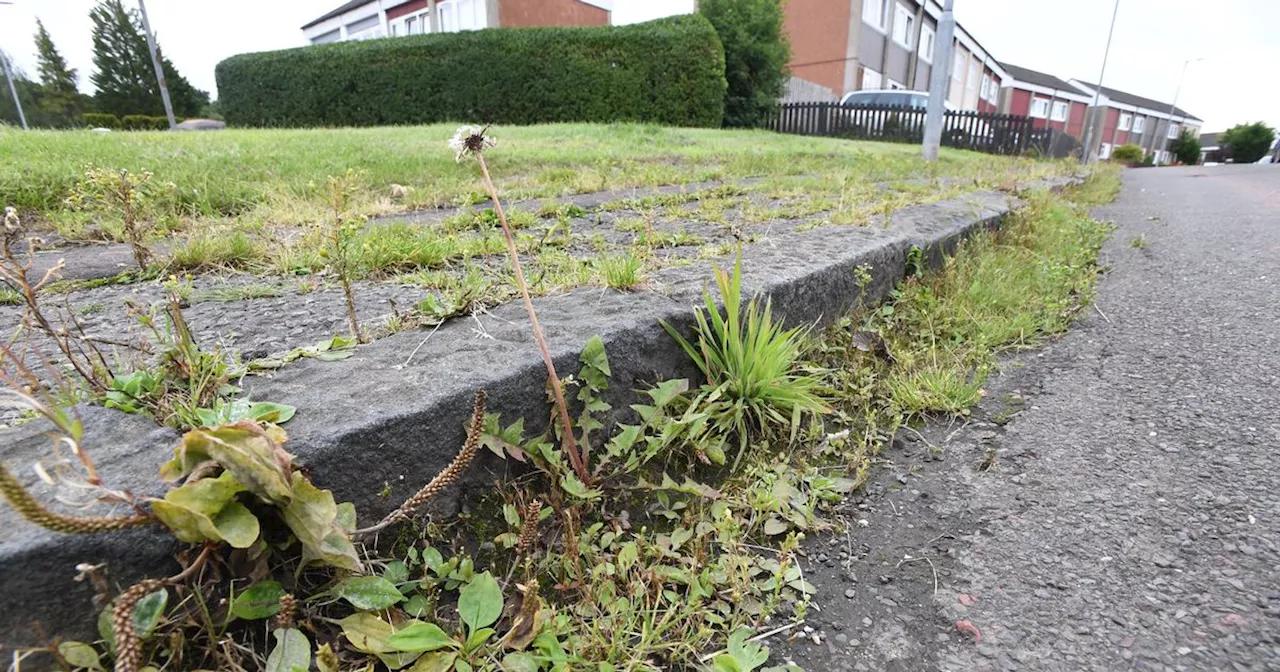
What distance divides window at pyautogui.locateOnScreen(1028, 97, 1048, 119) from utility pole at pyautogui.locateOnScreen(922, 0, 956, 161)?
37.7m

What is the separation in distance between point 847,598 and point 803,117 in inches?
675

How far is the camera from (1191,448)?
5.26 feet

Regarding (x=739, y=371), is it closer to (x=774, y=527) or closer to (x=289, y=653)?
(x=774, y=527)

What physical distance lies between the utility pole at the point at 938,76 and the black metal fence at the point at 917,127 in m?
6.62

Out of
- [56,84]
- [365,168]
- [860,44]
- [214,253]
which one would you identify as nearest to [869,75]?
[860,44]

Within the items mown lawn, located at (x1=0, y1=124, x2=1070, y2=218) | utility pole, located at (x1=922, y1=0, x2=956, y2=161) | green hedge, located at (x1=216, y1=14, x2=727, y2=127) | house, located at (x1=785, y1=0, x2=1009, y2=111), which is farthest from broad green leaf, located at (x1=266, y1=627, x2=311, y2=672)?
house, located at (x1=785, y1=0, x2=1009, y2=111)

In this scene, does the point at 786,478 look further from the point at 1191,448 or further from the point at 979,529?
the point at 1191,448

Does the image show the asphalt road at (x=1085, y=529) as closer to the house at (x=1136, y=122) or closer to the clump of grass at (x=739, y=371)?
the clump of grass at (x=739, y=371)

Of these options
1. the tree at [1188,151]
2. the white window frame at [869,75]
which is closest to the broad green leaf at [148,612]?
the white window frame at [869,75]

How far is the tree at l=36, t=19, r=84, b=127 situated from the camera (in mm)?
32812

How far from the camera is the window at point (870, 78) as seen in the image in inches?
969

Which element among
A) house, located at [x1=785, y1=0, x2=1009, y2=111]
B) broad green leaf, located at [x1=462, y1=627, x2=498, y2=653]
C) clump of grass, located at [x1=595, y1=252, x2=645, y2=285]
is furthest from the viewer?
house, located at [x1=785, y1=0, x2=1009, y2=111]

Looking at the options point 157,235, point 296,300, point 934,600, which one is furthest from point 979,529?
point 157,235

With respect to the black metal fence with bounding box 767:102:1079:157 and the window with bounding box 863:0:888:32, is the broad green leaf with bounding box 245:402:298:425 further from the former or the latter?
the window with bounding box 863:0:888:32
